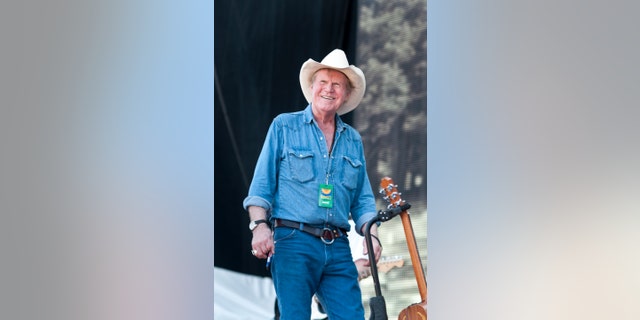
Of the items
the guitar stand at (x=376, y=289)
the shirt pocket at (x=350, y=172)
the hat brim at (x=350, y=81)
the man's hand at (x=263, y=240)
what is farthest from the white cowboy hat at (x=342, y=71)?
the man's hand at (x=263, y=240)

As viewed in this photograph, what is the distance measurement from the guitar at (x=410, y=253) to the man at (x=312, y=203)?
0.12 m

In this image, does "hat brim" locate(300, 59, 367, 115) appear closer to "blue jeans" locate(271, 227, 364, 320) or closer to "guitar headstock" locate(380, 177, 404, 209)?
"guitar headstock" locate(380, 177, 404, 209)

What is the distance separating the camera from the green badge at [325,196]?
354cm

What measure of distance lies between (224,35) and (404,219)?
1062 mm

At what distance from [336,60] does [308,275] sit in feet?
2.96

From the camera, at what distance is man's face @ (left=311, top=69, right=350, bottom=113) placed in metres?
3.73

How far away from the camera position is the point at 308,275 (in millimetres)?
3504

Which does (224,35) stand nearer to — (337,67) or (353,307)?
(337,67)

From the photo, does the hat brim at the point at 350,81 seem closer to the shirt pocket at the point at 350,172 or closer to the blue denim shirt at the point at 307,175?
the blue denim shirt at the point at 307,175
